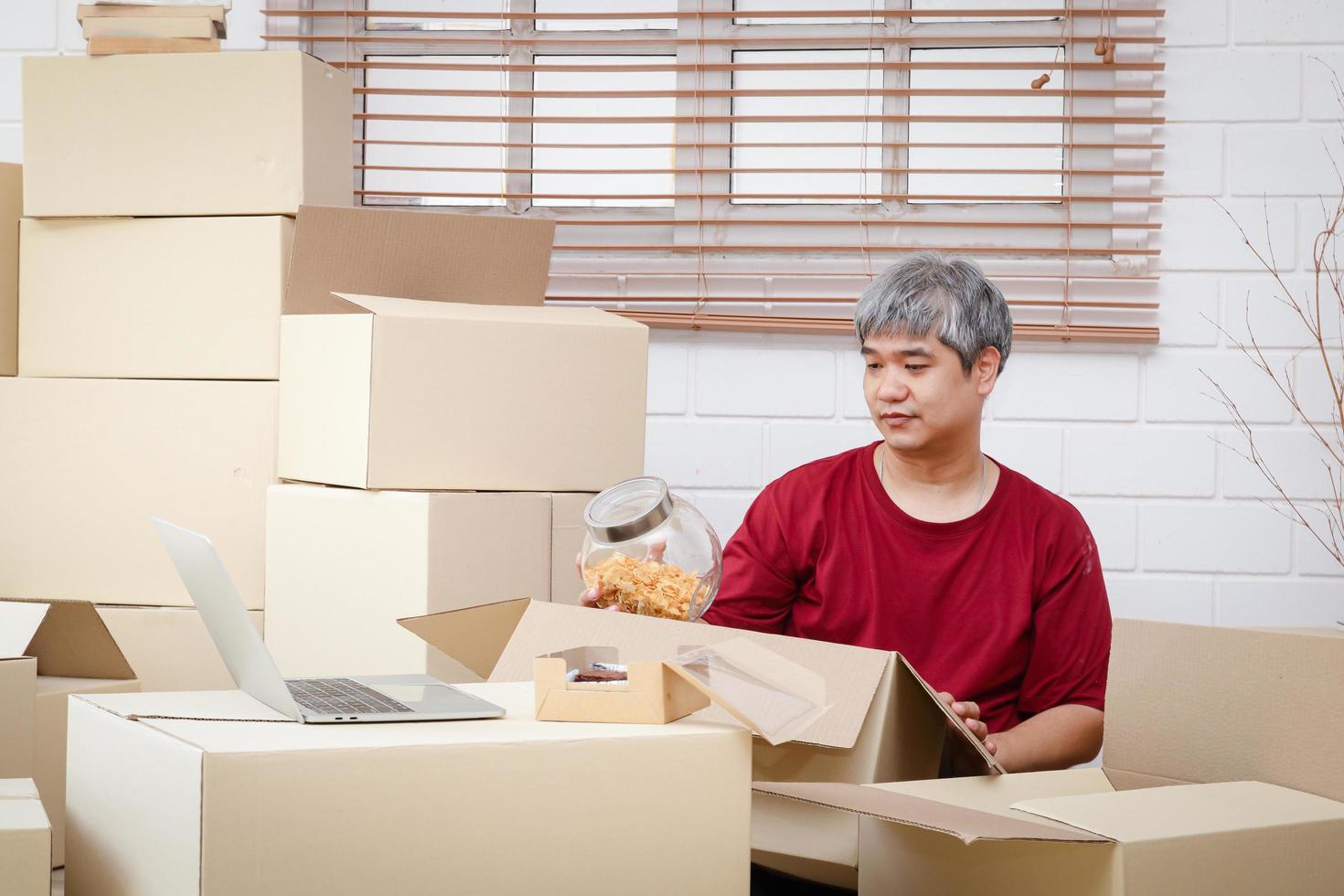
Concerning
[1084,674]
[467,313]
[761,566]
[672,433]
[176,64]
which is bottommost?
[1084,674]

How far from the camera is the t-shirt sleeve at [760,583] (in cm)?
165

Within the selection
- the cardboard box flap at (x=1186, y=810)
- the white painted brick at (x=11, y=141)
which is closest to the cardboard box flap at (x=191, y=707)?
the cardboard box flap at (x=1186, y=810)

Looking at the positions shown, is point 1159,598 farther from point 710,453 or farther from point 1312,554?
point 710,453

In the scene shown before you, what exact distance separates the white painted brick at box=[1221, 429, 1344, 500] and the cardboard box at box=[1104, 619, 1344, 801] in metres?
1.07

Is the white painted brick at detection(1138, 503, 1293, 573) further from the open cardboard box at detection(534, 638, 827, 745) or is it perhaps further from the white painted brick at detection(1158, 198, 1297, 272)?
the open cardboard box at detection(534, 638, 827, 745)

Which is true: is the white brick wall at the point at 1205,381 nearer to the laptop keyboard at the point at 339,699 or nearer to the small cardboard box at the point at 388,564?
the small cardboard box at the point at 388,564

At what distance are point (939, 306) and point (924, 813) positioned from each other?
88 cm

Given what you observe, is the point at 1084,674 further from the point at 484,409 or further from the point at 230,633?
the point at 230,633

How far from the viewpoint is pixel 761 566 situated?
1.66m

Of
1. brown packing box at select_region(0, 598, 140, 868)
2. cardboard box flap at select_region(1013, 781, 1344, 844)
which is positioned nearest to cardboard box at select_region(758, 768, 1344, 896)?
cardboard box flap at select_region(1013, 781, 1344, 844)

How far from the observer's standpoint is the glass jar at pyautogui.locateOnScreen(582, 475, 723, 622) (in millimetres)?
1162

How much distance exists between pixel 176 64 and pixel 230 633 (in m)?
1.25

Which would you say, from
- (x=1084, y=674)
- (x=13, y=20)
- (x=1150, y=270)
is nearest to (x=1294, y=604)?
(x=1150, y=270)

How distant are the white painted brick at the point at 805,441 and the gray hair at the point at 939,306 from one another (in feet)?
1.64
